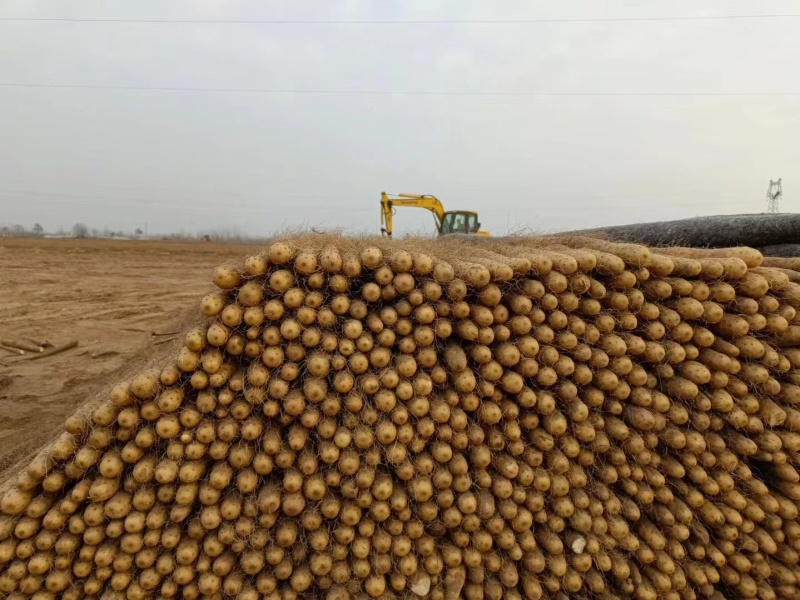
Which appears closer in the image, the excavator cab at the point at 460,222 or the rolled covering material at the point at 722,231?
the rolled covering material at the point at 722,231

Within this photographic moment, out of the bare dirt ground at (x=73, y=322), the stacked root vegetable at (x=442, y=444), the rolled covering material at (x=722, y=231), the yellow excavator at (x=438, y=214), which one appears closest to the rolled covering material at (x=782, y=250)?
the rolled covering material at (x=722, y=231)

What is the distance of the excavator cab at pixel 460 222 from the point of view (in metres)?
13.0

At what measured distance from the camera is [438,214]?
1441cm

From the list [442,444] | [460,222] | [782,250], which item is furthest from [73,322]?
[782,250]

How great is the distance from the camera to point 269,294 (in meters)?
2.39

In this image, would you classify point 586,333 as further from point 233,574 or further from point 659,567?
point 233,574

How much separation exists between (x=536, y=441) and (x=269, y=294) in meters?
1.64

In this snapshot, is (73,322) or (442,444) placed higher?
(442,444)

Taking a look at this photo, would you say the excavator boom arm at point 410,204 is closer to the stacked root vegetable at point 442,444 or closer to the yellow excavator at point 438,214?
the yellow excavator at point 438,214

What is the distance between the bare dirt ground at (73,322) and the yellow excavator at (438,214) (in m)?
4.26

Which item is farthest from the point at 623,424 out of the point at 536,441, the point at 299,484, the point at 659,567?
the point at 299,484

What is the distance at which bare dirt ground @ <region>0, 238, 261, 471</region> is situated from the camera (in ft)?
15.2

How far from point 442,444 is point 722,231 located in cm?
326

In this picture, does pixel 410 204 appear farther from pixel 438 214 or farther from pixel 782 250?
pixel 782 250
